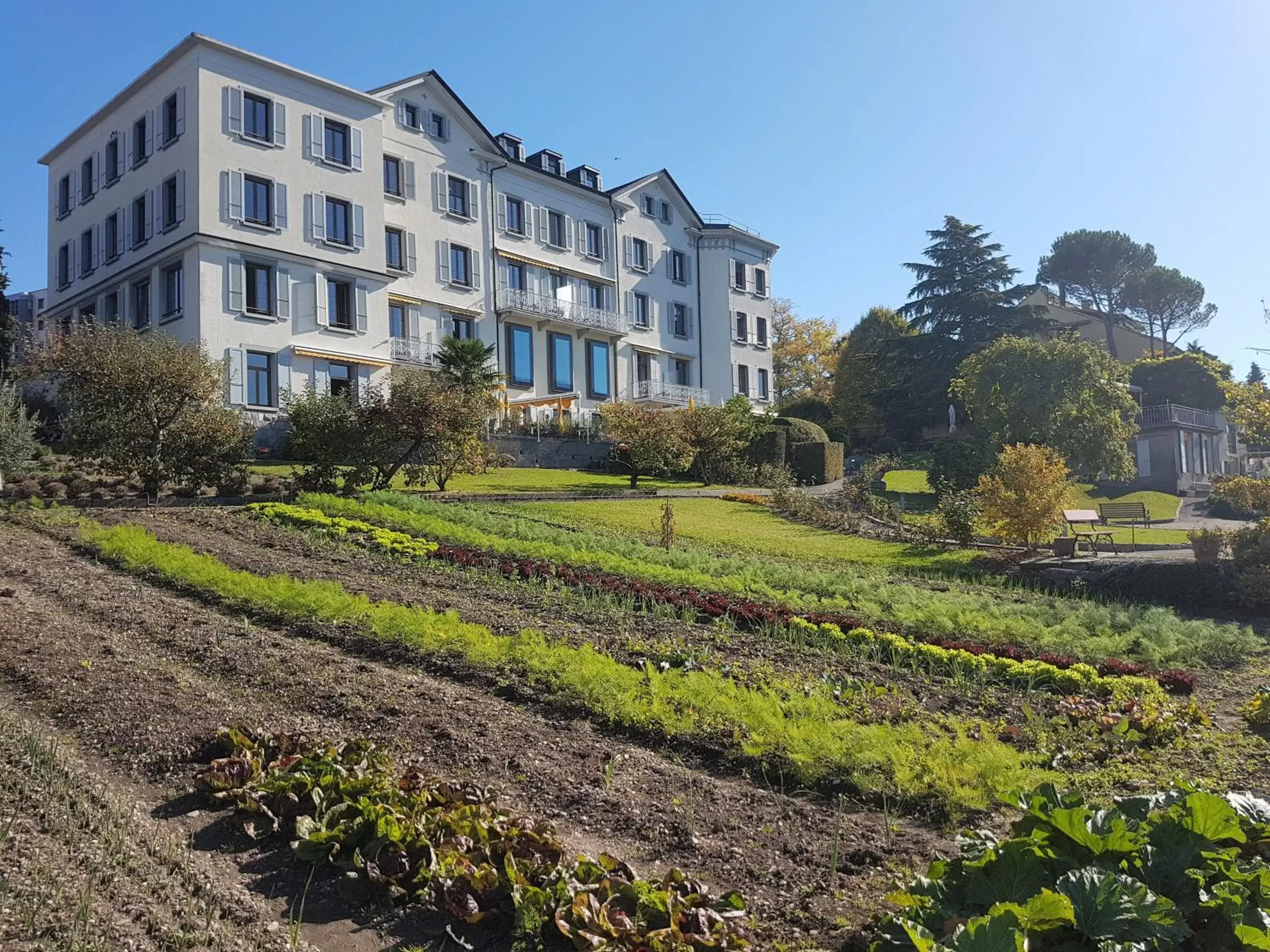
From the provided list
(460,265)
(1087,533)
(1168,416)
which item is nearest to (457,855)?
(1087,533)

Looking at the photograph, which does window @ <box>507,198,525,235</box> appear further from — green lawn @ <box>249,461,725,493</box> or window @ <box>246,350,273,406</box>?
window @ <box>246,350,273,406</box>

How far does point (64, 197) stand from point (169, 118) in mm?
9360

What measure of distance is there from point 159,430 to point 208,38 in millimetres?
17371

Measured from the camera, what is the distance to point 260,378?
2791 centimetres

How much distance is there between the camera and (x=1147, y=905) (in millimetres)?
2719

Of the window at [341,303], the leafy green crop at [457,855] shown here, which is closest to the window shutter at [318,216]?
the window at [341,303]

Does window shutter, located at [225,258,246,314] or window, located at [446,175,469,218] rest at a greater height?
window, located at [446,175,469,218]

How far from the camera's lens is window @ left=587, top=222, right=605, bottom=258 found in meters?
42.1

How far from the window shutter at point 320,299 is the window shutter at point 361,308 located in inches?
49.3

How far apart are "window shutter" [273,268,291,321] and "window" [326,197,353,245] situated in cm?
225

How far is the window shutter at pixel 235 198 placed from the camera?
27.9 metres

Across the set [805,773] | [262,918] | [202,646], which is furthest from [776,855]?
[202,646]

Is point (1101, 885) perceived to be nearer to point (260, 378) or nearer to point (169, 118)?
point (260, 378)

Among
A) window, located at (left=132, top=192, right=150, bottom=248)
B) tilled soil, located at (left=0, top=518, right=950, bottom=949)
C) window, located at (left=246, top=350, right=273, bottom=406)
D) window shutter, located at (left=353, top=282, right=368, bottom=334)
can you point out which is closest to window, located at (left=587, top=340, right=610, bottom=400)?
window shutter, located at (left=353, top=282, right=368, bottom=334)
